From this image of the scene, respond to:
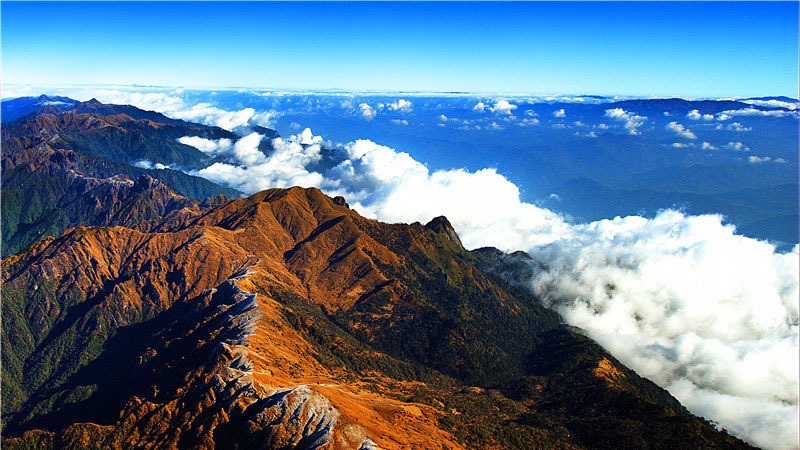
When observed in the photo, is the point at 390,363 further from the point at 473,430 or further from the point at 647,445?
the point at 647,445

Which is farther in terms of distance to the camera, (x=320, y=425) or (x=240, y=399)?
(x=240, y=399)

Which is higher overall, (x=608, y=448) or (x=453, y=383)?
(x=608, y=448)

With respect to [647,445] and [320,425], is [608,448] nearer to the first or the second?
[647,445]

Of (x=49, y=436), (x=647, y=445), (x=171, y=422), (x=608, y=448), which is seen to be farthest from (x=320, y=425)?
(x=647, y=445)

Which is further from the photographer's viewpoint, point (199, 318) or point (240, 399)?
point (199, 318)

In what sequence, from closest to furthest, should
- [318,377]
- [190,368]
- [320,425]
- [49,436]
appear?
[320,425] < [49,436] < [190,368] < [318,377]

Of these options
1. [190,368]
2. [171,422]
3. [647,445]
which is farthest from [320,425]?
[647,445]

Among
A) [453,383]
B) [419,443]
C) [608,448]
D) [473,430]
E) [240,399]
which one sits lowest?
[453,383]

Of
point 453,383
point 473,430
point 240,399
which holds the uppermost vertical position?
point 240,399

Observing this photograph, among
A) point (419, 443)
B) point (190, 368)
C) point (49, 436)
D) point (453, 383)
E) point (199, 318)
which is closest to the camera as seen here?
point (419, 443)
